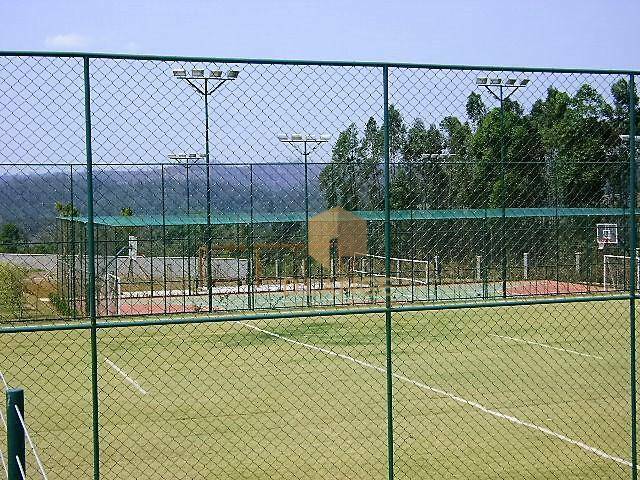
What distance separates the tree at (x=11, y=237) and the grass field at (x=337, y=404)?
2.42 meters

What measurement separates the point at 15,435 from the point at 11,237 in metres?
15.3

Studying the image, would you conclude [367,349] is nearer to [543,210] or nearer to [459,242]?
[459,242]

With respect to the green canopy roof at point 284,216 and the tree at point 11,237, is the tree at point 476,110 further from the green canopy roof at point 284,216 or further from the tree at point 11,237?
the tree at point 11,237

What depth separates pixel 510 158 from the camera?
2070 cm

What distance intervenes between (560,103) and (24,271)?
39.3ft

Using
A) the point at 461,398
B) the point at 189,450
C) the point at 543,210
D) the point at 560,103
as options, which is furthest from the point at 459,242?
the point at 189,450

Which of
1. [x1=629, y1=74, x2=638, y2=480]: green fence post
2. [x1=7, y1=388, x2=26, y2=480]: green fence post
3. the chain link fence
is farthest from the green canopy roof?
[x1=7, y1=388, x2=26, y2=480]: green fence post

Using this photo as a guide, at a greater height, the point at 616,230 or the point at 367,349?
the point at 616,230

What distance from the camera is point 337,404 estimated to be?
10.5 metres

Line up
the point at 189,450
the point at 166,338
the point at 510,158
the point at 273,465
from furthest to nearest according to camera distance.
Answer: the point at 510,158 < the point at 166,338 < the point at 189,450 < the point at 273,465

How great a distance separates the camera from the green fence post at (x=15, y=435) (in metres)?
4.71

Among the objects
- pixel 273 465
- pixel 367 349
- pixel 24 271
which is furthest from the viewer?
pixel 24 271

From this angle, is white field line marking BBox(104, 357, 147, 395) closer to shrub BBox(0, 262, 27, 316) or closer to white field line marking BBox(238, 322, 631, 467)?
white field line marking BBox(238, 322, 631, 467)

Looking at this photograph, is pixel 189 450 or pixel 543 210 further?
pixel 543 210
